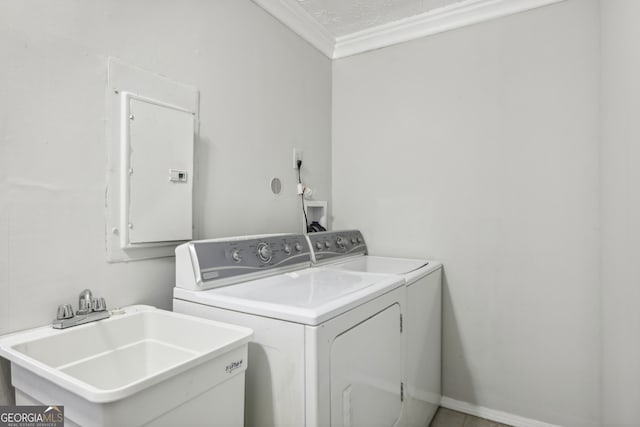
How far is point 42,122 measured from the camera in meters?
1.08

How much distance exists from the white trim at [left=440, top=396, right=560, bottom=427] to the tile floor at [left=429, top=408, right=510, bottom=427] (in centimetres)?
2

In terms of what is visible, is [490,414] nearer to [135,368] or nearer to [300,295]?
[300,295]

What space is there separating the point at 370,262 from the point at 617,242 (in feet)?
3.91

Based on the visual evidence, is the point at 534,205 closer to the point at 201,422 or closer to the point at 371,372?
the point at 371,372

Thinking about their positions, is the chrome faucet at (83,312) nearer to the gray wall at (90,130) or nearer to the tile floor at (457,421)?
the gray wall at (90,130)

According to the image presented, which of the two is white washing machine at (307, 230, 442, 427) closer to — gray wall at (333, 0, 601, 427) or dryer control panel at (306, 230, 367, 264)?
dryer control panel at (306, 230, 367, 264)

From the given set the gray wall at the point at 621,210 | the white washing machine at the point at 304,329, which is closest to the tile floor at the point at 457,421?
the gray wall at the point at 621,210

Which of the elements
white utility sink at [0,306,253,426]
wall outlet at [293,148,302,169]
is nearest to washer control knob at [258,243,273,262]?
white utility sink at [0,306,253,426]

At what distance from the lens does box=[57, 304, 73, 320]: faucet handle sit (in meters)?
1.08

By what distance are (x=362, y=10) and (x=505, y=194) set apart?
1.41 meters

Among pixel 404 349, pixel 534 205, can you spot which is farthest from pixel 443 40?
pixel 404 349

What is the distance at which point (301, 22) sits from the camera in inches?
87.1

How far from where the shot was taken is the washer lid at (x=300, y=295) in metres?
1.03

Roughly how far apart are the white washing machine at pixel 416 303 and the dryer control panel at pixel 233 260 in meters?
0.21
